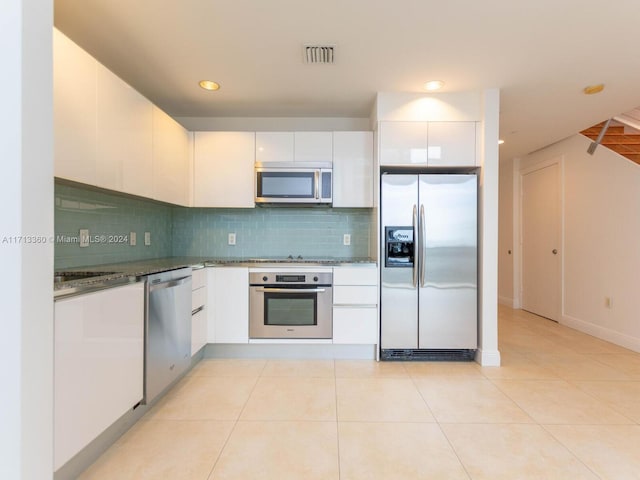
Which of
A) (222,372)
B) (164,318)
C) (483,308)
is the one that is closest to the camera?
(164,318)

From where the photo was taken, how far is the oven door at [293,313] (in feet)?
8.94

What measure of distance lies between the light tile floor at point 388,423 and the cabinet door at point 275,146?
6.21 feet

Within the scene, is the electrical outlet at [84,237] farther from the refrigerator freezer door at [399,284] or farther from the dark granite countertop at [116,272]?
the refrigerator freezer door at [399,284]

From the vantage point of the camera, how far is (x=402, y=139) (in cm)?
272

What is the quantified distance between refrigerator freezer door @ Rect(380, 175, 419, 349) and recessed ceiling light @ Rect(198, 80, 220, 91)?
1618mm

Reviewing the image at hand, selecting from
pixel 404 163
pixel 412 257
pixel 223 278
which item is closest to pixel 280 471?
pixel 223 278

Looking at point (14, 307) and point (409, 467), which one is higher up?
point (14, 307)

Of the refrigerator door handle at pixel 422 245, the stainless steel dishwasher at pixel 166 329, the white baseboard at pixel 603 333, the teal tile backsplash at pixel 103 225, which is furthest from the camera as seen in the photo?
the white baseboard at pixel 603 333

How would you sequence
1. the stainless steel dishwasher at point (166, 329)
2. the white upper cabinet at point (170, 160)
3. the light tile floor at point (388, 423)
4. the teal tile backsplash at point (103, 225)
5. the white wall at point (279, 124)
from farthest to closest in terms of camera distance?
the white wall at point (279, 124) → the white upper cabinet at point (170, 160) → the teal tile backsplash at point (103, 225) → the stainless steel dishwasher at point (166, 329) → the light tile floor at point (388, 423)

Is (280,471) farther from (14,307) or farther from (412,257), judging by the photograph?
(412,257)

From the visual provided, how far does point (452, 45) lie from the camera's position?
6.63ft

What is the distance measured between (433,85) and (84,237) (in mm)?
2891

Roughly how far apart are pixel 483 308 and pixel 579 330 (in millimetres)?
2029

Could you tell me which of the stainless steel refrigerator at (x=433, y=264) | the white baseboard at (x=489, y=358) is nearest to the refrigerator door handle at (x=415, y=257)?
the stainless steel refrigerator at (x=433, y=264)
